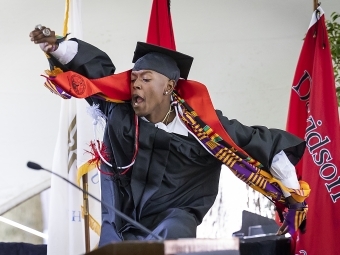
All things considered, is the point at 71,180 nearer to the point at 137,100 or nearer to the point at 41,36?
the point at 137,100

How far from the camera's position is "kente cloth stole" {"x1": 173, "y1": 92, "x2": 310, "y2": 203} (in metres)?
2.53

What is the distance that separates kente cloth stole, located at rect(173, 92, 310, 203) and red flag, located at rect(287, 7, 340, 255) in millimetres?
240

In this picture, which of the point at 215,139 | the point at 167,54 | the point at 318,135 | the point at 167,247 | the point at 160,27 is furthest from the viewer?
the point at 160,27

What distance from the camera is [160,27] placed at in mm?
3127

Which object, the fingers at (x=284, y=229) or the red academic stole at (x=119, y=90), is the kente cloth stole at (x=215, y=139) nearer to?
the red academic stole at (x=119, y=90)

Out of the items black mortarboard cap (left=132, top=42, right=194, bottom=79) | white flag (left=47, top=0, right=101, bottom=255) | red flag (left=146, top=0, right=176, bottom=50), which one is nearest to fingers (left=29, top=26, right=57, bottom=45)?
black mortarboard cap (left=132, top=42, right=194, bottom=79)

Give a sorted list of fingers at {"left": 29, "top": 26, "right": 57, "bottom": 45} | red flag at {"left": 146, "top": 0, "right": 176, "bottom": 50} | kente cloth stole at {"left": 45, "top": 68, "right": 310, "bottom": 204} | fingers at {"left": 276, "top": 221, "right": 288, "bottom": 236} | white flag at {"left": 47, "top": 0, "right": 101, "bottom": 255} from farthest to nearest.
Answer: red flag at {"left": 146, "top": 0, "right": 176, "bottom": 50}, white flag at {"left": 47, "top": 0, "right": 101, "bottom": 255}, fingers at {"left": 276, "top": 221, "right": 288, "bottom": 236}, kente cloth stole at {"left": 45, "top": 68, "right": 310, "bottom": 204}, fingers at {"left": 29, "top": 26, "right": 57, "bottom": 45}

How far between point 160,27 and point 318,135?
92 cm

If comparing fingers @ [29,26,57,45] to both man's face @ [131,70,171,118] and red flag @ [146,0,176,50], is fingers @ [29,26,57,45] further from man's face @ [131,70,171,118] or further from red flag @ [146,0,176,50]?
red flag @ [146,0,176,50]

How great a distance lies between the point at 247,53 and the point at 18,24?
1.49m

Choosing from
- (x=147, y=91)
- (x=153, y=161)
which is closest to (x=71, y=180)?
(x=153, y=161)

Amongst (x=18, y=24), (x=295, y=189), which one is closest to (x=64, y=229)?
(x=295, y=189)

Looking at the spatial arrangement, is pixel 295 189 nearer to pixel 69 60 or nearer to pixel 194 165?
pixel 194 165

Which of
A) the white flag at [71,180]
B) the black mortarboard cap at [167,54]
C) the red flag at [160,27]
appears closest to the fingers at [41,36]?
the black mortarboard cap at [167,54]
